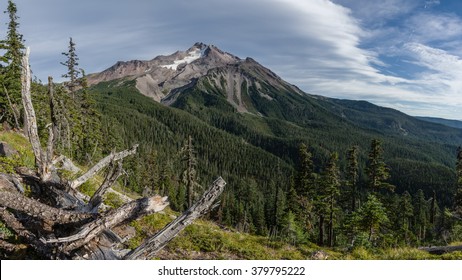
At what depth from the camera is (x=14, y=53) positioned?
3616 cm

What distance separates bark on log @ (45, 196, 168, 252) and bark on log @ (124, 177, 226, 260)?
435mm

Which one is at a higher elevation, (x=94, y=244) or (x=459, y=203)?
(x=94, y=244)

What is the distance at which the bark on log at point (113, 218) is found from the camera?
496cm

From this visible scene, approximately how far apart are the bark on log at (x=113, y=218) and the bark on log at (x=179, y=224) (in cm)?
44

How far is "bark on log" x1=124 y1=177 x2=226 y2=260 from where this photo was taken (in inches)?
194

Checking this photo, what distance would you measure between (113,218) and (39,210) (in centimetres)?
133

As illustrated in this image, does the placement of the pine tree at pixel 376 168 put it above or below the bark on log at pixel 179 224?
below

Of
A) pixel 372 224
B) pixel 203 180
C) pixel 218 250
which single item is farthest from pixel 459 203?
pixel 203 180

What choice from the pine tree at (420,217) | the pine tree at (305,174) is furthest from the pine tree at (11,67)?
the pine tree at (420,217)

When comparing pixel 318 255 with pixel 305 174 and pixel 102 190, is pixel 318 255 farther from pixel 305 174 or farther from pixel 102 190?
pixel 305 174

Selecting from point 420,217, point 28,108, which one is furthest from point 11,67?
point 420,217

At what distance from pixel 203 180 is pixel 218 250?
179887 millimetres

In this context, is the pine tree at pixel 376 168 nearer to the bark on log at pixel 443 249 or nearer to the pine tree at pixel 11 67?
the bark on log at pixel 443 249
